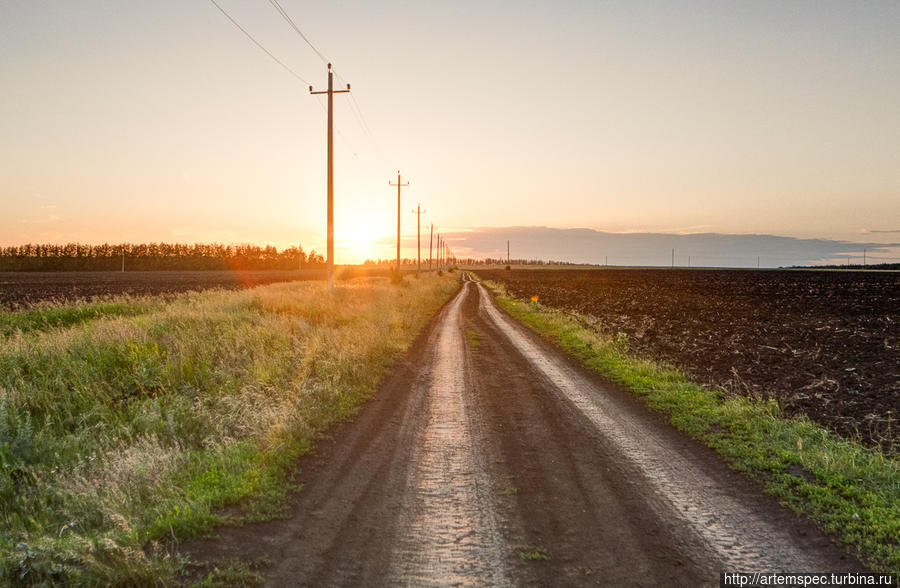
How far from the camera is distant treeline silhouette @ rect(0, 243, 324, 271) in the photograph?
395 ft

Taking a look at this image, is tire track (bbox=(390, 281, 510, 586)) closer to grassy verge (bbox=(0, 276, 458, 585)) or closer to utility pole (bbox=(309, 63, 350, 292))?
grassy verge (bbox=(0, 276, 458, 585))

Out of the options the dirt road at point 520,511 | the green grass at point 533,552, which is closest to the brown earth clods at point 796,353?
the dirt road at point 520,511

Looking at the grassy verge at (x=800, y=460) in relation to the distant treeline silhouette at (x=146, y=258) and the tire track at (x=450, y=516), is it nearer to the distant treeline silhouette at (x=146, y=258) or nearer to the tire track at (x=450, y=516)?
the tire track at (x=450, y=516)

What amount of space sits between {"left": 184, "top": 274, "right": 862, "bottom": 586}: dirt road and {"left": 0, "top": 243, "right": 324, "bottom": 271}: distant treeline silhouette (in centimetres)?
14228

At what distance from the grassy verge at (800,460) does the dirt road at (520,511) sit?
0.34 m

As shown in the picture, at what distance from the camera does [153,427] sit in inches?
309

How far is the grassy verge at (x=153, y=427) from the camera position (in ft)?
15.4

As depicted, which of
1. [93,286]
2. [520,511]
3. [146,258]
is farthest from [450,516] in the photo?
[146,258]

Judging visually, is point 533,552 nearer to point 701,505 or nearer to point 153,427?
point 701,505

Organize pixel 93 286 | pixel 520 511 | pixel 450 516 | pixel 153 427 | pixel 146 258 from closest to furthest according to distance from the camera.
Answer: pixel 450 516
pixel 520 511
pixel 153 427
pixel 93 286
pixel 146 258

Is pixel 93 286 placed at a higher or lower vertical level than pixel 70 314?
higher

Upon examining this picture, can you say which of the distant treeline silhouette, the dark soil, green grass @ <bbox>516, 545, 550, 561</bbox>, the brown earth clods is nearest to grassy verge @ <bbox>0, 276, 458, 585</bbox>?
green grass @ <bbox>516, 545, 550, 561</bbox>

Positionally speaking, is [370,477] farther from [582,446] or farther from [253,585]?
[582,446]

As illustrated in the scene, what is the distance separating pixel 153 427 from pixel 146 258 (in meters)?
150
